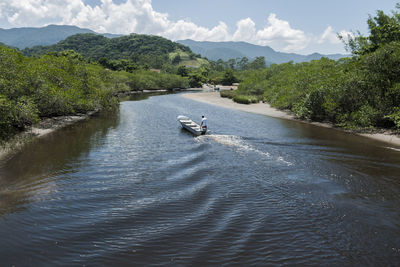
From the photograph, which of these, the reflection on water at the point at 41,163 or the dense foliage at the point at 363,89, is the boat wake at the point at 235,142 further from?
the dense foliage at the point at 363,89

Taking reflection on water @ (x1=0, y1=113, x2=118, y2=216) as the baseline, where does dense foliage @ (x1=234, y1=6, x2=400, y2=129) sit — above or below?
above

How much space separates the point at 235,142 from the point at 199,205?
1469 centimetres

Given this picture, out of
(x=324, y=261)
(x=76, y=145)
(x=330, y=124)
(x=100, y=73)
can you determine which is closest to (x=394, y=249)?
(x=324, y=261)

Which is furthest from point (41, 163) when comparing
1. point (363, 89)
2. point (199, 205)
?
point (363, 89)

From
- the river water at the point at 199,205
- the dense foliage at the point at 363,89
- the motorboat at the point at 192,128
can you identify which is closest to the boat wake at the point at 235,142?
the river water at the point at 199,205

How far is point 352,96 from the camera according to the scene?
3478cm

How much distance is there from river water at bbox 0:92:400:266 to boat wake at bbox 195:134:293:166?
28 centimetres

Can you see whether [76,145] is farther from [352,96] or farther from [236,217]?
[352,96]

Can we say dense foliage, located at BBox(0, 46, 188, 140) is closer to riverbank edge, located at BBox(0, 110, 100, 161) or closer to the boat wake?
riverbank edge, located at BBox(0, 110, 100, 161)

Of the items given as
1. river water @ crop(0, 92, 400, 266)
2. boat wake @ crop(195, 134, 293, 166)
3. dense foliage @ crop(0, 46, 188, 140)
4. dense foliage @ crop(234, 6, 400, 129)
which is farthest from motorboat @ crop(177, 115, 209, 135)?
dense foliage @ crop(234, 6, 400, 129)

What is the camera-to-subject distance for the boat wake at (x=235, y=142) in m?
24.1

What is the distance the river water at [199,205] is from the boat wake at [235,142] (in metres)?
0.28

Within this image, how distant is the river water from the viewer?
1063 cm

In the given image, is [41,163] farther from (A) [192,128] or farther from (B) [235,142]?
(B) [235,142]
